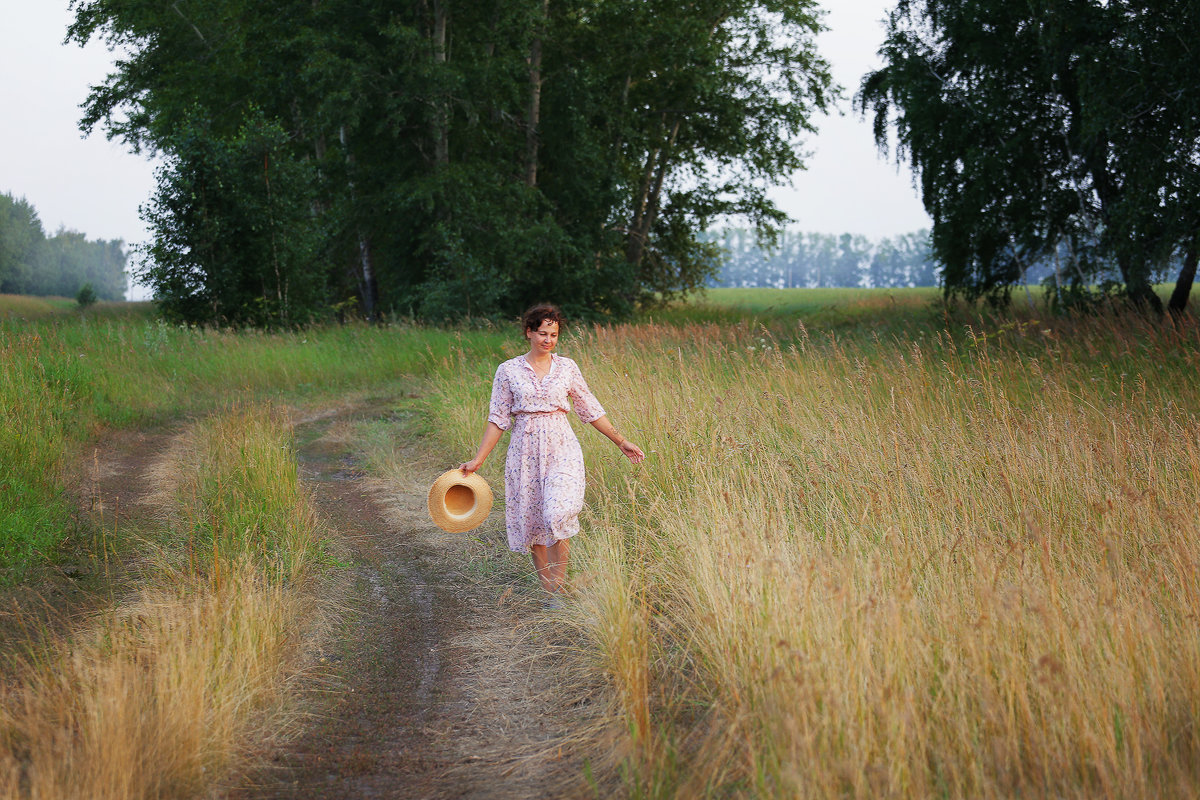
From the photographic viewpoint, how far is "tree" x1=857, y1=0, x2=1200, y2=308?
39.1ft

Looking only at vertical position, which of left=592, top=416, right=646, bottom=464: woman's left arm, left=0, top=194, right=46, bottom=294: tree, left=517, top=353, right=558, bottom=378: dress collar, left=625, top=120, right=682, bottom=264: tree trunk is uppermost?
left=0, top=194, right=46, bottom=294: tree

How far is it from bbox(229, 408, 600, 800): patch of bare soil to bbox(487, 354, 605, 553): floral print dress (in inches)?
19.2

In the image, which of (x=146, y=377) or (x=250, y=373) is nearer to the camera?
(x=146, y=377)

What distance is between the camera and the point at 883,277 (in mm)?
154625

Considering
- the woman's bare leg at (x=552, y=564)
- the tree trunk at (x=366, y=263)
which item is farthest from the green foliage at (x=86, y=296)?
the woman's bare leg at (x=552, y=564)

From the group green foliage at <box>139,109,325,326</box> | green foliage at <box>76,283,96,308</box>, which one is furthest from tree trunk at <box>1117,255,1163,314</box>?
green foliage at <box>76,283,96,308</box>

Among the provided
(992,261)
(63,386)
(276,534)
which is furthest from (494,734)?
(992,261)

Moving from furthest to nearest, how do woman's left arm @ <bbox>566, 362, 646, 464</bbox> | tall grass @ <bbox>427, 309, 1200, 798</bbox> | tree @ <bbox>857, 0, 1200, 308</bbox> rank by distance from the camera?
1. tree @ <bbox>857, 0, 1200, 308</bbox>
2. woman's left arm @ <bbox>566, 362, 646, 464</bbox>
3. tall grass @ <bbox>427, 309, 1200, 798</bbox>

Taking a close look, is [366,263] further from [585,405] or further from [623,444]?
[623,444]

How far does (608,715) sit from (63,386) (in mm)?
9214

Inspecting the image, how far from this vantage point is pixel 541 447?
17.2 ft

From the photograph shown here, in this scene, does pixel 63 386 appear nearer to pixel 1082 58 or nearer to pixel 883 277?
pixel 1082 58

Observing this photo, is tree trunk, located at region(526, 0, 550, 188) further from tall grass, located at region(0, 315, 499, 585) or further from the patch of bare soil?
the patch of bare soil

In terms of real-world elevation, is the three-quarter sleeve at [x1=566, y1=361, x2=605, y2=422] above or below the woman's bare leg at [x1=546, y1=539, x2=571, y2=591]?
above
